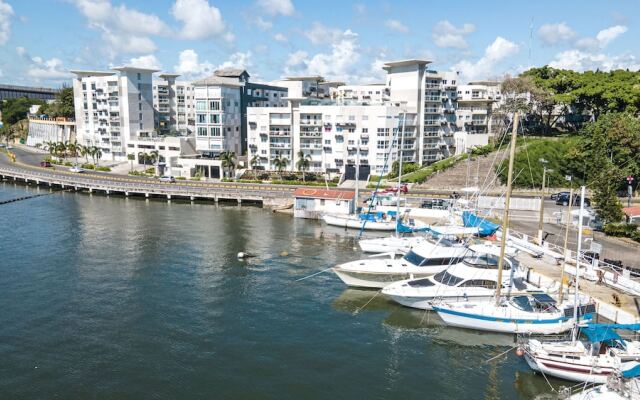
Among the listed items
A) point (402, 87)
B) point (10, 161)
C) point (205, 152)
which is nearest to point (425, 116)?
point (402, 87)

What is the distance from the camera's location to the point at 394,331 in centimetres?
4338

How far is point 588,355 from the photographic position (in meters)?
34.6

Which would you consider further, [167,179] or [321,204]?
[167,179]

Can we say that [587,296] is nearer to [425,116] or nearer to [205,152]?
[425,116]

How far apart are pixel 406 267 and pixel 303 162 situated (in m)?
64.1

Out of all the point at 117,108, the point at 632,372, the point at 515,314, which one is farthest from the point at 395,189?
the point at 117,108

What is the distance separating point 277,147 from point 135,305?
75.7 meters

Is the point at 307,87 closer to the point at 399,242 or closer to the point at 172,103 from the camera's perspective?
the point at 172,103

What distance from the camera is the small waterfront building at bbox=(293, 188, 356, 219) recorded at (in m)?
85.1

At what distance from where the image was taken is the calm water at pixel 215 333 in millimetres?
34906

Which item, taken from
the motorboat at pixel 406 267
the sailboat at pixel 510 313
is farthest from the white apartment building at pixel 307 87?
the sailboat at pixel 510 313

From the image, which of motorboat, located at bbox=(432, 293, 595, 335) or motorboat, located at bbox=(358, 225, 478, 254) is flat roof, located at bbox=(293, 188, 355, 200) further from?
motorboat, located at bbox=(432, 293, 595, 335)

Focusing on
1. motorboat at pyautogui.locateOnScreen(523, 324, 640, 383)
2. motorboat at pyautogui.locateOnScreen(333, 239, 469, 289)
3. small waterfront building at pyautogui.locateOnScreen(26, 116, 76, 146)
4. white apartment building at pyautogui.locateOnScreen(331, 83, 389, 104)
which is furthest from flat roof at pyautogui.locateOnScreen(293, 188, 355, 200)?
small waterfront building at pyautogui.locateOnScreen(26, 116, 76, 146)

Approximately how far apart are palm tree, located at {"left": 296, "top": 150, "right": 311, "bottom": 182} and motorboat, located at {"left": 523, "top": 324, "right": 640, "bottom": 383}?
79.7 meters
